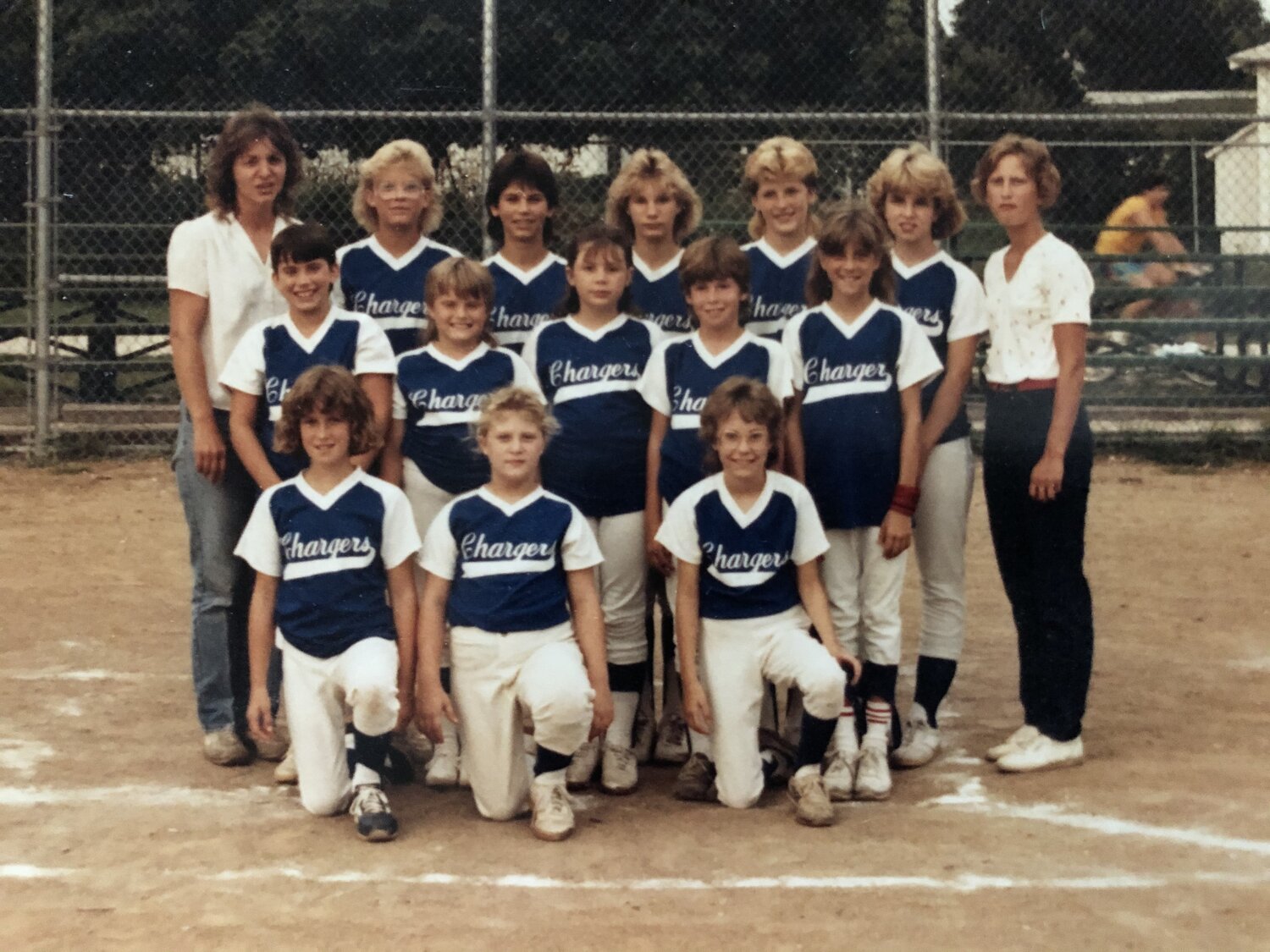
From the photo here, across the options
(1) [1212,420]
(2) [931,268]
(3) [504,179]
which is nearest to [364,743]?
(3) [504,179]

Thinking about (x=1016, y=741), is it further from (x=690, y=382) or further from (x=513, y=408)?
(x=513, y=408)

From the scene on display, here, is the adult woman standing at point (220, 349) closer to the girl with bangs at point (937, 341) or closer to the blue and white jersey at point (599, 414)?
the blue and white jersey at point (599, 414)

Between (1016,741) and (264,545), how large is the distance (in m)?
2.12

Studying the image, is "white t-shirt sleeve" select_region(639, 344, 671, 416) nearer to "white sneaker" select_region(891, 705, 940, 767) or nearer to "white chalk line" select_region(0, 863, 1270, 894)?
"white sneaker" select_region(891, 705, 940, 767)

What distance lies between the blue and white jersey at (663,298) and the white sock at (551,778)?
1350 millimetres

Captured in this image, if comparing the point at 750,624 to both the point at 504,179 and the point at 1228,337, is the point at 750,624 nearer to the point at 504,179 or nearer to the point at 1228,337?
the point at 504,179

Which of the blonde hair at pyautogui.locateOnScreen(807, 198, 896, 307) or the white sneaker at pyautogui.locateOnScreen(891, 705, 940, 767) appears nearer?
the blonde hair at pyautogui.locateOnScreen(807, 198, 896, 307)

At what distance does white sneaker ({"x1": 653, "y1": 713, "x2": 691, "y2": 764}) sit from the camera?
4.86 m

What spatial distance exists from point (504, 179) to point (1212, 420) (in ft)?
26.6

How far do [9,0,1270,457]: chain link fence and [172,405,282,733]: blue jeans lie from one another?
4484 millimetres

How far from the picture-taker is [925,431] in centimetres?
461

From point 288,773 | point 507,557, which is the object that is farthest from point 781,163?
point 288,773

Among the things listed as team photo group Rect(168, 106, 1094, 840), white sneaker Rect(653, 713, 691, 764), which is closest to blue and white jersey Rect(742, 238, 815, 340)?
team photo group Rect(168, 106, 1094, 840)

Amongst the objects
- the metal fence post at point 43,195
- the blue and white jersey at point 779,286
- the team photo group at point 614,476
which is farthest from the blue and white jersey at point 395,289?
the metal fence post at point 43,195
